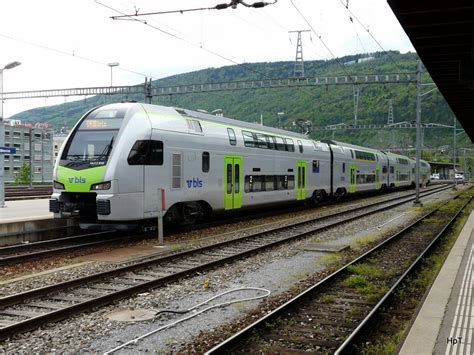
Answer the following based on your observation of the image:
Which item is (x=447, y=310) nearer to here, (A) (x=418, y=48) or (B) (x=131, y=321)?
(B) (x=131, y=321)

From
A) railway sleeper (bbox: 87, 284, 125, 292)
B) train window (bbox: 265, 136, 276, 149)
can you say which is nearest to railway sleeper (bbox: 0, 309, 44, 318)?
railway sleeper (bbox: 87, 284, 125, 292)

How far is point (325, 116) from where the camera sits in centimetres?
9481

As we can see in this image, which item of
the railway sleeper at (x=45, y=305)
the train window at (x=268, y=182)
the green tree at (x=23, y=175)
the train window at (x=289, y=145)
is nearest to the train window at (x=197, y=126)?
the train window at (x=268, y=182)

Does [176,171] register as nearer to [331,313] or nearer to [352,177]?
[331,313]

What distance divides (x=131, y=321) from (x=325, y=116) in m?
90.9

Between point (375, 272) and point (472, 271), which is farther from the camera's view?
point (375, 272)

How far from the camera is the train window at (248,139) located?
703 inches

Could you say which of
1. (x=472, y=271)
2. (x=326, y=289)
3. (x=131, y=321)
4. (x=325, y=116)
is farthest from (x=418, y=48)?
(x=325, y=116)

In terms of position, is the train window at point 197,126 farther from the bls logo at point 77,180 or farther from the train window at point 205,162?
the bls logo at point 77,180

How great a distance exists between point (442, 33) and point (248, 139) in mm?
8724

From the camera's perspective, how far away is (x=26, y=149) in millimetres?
80500

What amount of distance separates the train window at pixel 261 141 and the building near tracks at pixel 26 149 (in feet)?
201

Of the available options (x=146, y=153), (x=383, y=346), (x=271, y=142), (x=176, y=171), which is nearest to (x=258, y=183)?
(x=271, y=142)

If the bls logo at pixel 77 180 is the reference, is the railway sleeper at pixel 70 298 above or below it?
below
